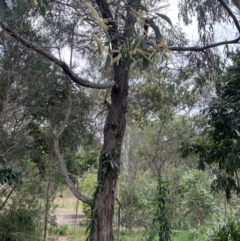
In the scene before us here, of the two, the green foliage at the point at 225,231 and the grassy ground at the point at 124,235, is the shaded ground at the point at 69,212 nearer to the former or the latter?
the grassy ground at the point at 124,235

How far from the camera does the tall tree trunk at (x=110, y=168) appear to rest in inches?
189

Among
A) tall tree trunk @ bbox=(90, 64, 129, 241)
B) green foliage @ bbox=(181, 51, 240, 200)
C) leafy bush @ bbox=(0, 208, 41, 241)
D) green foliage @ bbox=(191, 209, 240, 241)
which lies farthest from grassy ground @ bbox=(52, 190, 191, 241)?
green foliage @ bbox=(181, 51, 240, 200)

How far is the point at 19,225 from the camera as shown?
233 inches

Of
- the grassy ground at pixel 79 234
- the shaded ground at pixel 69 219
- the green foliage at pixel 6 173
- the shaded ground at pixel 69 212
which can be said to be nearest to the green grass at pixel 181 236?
the grassy ground at pixel 79 234

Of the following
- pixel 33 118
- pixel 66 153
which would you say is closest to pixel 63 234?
pixel 66 153

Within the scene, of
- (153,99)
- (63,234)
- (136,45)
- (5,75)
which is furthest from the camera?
(63,234)

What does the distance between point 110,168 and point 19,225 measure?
2.18 m

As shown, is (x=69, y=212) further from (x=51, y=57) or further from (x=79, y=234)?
(x=51, y=57)

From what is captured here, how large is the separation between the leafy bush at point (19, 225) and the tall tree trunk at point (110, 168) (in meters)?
1.64

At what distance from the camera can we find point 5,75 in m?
5.08

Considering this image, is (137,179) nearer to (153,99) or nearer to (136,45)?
(153,99)

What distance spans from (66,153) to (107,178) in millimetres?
2043

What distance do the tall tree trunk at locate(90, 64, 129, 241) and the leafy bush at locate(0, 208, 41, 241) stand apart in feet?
5.39

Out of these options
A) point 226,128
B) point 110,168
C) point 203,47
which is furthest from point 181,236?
point 203,47
